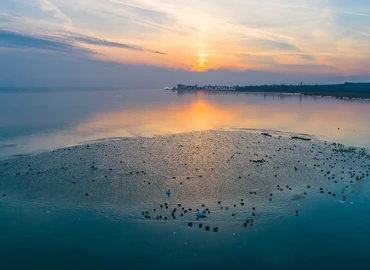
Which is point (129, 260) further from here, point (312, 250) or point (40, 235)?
point (312, 250)

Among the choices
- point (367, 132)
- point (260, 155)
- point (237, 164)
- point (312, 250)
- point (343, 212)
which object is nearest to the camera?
point (312, 250)

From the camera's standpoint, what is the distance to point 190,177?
2728 centimetres

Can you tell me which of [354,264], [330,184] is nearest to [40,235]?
[354,264]

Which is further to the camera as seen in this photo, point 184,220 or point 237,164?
point 237,164

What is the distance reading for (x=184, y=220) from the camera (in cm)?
1948

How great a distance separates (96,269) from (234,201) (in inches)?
441

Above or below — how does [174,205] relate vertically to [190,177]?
below

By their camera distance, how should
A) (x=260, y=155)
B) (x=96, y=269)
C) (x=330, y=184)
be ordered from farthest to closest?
(x=260, y=155)
(x=330, y=184)
(x=96, y=269)

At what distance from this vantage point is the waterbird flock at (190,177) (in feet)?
70.7

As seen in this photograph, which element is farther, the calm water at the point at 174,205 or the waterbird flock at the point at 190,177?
the waterbird flock at the point at 190,177

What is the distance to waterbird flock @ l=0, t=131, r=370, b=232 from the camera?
70.7ft

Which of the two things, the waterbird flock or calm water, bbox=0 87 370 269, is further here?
the waterbird flock

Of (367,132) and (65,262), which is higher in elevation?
(367,132)

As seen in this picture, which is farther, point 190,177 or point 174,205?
point 190,177
